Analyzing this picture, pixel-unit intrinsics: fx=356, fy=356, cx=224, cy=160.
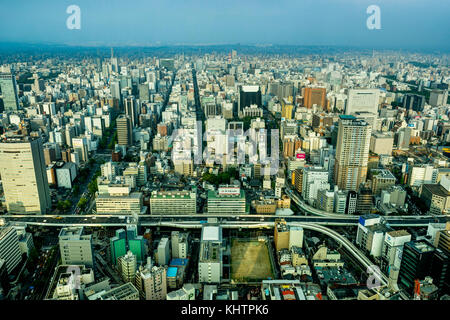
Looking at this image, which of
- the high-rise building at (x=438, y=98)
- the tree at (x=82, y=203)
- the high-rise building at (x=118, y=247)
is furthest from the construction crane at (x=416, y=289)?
the high-rise building at (x=438, y=98)

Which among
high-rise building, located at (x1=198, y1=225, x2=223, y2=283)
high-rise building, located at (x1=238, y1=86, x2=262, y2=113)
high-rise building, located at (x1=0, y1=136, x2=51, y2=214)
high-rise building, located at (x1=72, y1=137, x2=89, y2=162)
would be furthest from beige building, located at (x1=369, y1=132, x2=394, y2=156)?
high-rise building, located at (x1=0, y1=136, x2=51, y2=214)

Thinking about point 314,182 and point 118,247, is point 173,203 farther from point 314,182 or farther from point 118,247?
point 314,182

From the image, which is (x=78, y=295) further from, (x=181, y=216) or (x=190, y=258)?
(x=181, y=216)

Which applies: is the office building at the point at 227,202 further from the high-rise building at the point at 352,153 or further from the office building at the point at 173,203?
the high-rise building at the point at 352,153

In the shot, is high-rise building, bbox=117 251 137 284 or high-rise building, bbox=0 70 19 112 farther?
high-rise building, bbox=0 70 19 112

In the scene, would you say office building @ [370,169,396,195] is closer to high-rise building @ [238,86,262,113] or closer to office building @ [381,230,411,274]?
office building @ [381,230,411,274]
